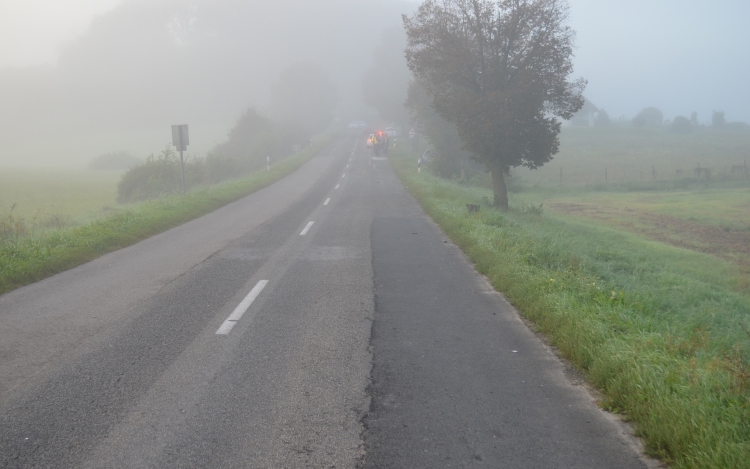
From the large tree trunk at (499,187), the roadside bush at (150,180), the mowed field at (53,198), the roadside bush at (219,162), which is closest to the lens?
the large tree trunk at (499,187)

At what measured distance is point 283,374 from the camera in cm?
496

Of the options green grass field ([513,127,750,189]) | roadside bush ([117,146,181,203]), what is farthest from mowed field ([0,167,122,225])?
green grass field ([513,127,750,189])

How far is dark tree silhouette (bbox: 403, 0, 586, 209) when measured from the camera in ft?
65.5

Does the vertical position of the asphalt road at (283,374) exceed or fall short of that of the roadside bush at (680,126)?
it falls short

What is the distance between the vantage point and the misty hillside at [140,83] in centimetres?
9281

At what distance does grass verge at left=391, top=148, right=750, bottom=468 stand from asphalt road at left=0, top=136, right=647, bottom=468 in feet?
0.87

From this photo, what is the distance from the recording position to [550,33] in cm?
1997

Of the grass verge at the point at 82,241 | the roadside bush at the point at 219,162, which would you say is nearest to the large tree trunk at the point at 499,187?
the grass verge at the point at 82,241

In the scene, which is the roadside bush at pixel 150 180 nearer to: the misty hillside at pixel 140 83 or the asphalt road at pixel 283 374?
the asphalt road at pixel 283 374

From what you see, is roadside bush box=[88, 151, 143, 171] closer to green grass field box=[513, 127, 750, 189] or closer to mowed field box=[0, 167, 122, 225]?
mowed field box=[0, 167, 122, 225]

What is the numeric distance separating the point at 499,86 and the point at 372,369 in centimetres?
1788

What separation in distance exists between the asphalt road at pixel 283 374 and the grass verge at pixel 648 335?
0.27 metres

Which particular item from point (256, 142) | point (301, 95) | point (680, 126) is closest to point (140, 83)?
point (301, 95)

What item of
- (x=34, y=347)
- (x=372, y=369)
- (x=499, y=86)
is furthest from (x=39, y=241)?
(x=499, y=86)
